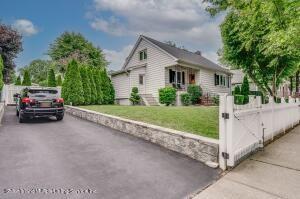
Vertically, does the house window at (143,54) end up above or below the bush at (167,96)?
above

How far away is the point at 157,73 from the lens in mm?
20516

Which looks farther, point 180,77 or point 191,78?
point 191,78

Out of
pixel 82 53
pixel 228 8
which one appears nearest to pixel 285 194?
pixel 228 8

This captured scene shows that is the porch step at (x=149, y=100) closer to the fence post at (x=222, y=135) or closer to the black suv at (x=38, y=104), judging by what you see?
the black suv at (x=38, y=104)

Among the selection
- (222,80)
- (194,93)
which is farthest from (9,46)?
(222,80)

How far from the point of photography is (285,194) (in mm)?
3482

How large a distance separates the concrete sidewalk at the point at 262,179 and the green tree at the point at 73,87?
44.8 ft

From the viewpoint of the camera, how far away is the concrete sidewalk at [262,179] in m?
3.50

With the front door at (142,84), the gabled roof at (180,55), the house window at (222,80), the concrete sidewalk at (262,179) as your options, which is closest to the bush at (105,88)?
the front door at (142,84)

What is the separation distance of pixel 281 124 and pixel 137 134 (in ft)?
17.4

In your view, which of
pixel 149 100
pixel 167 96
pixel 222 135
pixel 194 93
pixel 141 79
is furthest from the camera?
pixel 141 79

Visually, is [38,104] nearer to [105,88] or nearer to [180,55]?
[105,88]

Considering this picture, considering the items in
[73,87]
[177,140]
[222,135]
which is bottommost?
[177,140]

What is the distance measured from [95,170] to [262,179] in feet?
10.7
